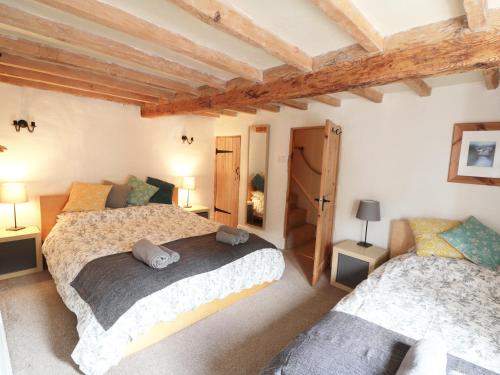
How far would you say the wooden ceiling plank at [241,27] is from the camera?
132 centimetres

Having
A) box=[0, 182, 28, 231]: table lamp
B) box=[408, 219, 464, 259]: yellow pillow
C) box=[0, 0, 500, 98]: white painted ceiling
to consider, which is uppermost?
box=[0, 0, 500, 98]: white painted ceiling

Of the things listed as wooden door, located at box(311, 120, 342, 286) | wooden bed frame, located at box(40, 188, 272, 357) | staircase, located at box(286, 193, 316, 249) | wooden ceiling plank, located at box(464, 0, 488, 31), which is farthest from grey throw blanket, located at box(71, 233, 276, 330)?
wooden ceiling plank, located at box(464, 0, 488, 31)

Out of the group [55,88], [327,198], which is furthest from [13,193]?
[327,198]

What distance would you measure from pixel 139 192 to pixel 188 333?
236cm

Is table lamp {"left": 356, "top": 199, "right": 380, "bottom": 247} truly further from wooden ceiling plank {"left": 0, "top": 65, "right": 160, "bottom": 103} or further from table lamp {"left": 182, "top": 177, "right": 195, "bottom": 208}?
wooden ceiling plank {"left": 0, "top": 65, "right": 160, "bottom": 103}

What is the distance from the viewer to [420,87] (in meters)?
2.52

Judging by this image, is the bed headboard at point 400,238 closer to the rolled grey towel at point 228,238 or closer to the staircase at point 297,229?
the staircase at point 297,229

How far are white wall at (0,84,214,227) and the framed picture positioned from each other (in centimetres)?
393

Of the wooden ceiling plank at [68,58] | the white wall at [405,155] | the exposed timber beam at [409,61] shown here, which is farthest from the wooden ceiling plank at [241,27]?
the white wall at [405,155]

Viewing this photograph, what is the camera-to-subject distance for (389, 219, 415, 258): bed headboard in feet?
9.69

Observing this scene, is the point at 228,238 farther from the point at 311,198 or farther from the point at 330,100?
the point at 311,198

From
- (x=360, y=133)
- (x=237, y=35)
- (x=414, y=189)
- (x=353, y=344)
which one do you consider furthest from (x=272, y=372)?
(x=360, y=133)

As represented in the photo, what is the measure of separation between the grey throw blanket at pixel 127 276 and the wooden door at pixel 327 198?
1.06 m

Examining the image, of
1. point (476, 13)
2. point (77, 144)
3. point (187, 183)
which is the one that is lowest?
point (187, 183)
